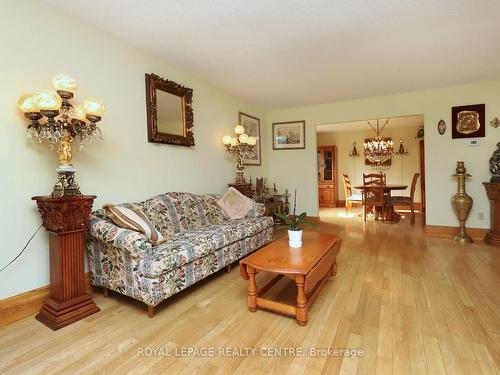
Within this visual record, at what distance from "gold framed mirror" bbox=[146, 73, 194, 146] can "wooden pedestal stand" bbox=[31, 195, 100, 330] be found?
126 centimetres

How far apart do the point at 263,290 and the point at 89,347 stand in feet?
4.05

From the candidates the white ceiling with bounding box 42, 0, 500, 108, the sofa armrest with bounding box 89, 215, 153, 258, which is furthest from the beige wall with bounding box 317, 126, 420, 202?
the sofa armrest with bounding box 89, 215, 153, 258

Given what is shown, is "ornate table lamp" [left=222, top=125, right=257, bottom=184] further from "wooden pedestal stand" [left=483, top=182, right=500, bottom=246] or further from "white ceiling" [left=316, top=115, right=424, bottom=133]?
"wooden pedestal stand" [left=483, top=182, right=500, bottom=246]

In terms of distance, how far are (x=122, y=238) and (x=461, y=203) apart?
449 centimetres

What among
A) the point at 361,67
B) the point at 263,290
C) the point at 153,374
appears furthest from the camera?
the point at 361,67

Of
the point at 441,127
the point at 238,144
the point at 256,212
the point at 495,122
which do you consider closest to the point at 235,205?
the point at 256,212

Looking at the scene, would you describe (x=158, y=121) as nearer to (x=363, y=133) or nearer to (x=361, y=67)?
(x=361, y=67)

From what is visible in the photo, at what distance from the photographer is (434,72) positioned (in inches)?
141

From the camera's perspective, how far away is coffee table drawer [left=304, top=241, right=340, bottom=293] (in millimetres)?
1853

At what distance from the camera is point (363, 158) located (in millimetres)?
7965

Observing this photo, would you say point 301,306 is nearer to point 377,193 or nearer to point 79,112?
point 79,112

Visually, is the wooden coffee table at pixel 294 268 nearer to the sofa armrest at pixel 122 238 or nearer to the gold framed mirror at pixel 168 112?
the sofa armrest at pixel 122 238

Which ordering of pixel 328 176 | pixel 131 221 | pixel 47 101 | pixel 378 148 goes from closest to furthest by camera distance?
pixel 47 101, pixel 131 221, pixel 378 148, pixel 328 176

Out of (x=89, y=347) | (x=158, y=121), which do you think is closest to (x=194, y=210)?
(x=158, y=121)
